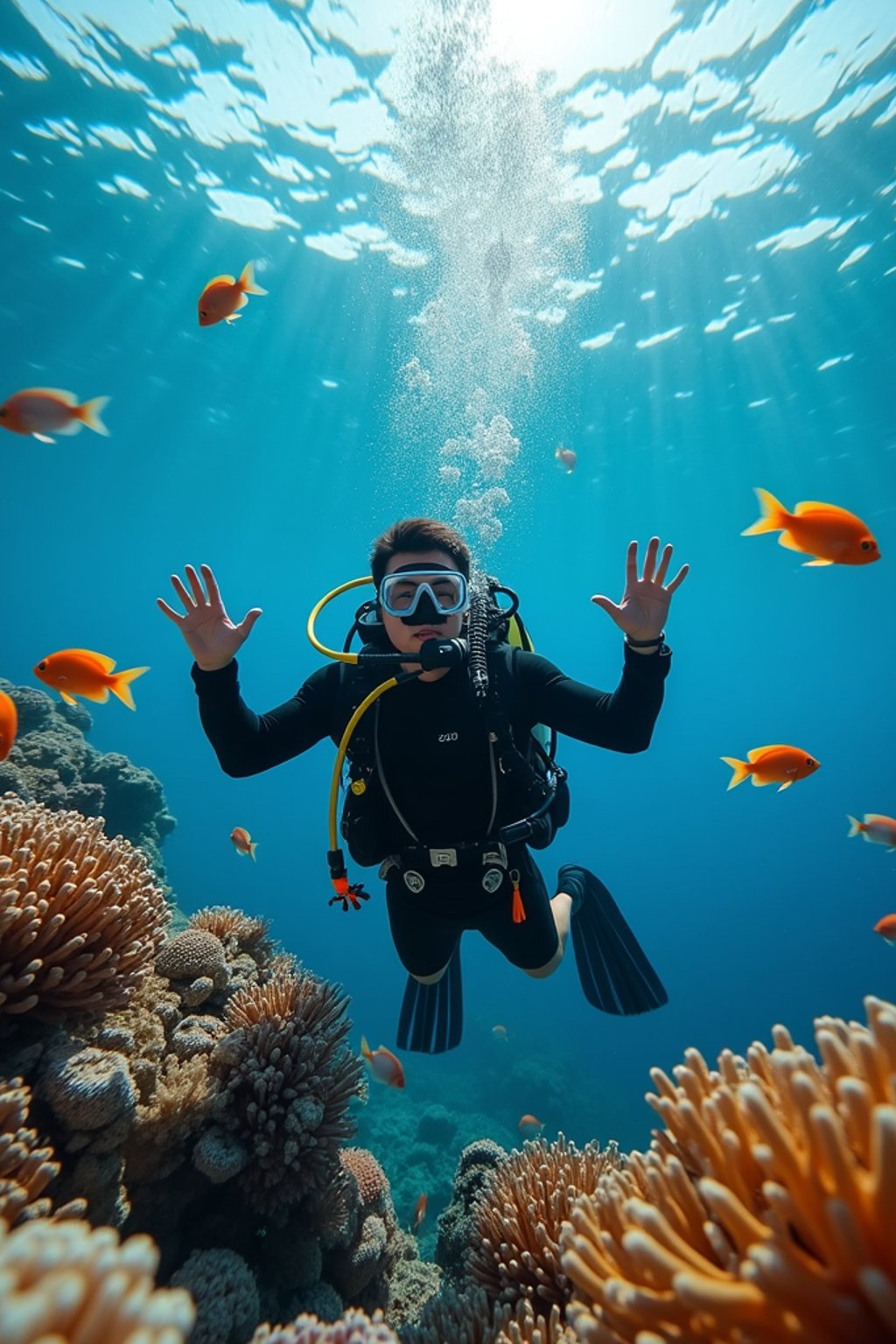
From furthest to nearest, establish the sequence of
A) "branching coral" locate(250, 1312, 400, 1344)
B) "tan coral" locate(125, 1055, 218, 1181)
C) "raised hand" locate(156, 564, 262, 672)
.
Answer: "raised hand" locate(156, 564, 262, 672) → "tan coral" locate(125, 1055, 218, 1181) → "branching coral" locate(250, 1312, 400, 1344)

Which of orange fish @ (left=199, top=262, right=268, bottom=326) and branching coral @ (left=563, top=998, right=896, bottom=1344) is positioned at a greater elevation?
orange fish @ (left=199, top=262, right=268, bottom=326)

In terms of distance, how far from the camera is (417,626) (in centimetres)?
393

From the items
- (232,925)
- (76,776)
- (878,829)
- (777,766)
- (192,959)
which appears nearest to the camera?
(192,959)

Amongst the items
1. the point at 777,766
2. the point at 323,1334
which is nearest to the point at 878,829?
the point at 777,766

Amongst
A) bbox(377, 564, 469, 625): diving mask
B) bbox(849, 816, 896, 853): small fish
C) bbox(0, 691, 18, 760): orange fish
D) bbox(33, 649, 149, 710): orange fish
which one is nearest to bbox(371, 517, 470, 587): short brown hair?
bbox(377, 564, 469, 625): diving mask

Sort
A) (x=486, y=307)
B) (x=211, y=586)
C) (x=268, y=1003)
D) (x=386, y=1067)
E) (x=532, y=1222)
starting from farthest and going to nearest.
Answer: (x=486, y=307), (x=386, y=1067), (x=211, y=586), (x=268, y=1003), (x=532, y=1222)

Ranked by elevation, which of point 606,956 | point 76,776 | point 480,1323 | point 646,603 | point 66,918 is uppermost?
point 76,776

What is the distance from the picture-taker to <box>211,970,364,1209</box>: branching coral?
289cm

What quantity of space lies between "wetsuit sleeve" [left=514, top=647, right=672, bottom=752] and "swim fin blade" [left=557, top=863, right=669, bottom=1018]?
2.66m

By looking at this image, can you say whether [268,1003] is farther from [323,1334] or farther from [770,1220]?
[770,1220]

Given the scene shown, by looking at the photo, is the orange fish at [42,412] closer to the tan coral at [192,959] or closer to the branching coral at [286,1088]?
the tan coral at [192,959]

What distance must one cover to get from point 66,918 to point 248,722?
1.69 meters

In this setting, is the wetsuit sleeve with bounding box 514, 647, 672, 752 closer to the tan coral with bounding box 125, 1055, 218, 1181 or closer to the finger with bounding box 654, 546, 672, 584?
the finger with bounding box 654, 546, 672, 584

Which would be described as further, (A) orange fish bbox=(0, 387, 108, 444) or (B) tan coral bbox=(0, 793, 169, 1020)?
(A) orange fish bbox=(0, 387, 108, 444)
